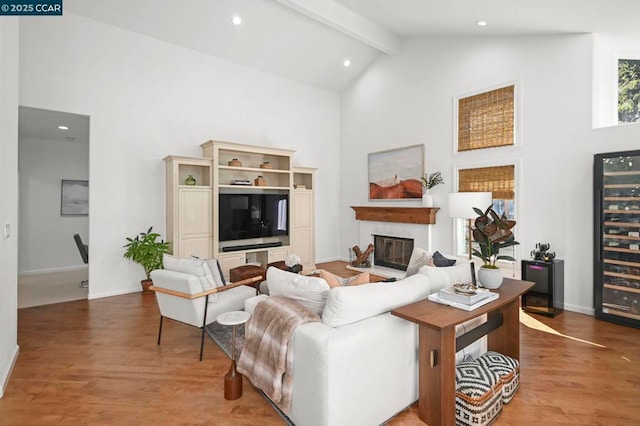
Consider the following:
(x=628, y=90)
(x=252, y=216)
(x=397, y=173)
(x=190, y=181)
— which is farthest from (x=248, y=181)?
(x=628, y=90)

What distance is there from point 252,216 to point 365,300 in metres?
4.49

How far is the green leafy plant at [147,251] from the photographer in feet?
16.2

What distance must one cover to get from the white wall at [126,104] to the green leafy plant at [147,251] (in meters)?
0.30

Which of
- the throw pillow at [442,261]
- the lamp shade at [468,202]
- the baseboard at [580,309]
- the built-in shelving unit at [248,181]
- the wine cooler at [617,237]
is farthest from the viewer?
the built-in shelving unit at [248,181]

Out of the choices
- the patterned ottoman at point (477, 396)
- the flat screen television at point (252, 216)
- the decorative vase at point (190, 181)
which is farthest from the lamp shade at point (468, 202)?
the decorative vase at point (190, 181)

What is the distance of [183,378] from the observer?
266cm

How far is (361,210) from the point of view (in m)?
7.21

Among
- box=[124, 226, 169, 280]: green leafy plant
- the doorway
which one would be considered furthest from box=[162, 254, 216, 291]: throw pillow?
the doorway

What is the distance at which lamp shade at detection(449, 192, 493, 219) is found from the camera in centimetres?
424

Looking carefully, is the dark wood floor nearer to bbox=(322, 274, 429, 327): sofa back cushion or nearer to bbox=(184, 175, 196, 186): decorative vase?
Result: bbox=(322, 274, 429, 327): sofa back cushion

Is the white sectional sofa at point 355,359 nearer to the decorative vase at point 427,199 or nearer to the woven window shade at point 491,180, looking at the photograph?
the woven window shade at point 491,180

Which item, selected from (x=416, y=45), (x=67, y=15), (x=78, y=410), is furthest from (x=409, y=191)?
(x=67, y=15)

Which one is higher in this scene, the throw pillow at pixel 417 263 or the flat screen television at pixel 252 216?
the flat screen television at pixel 252 216

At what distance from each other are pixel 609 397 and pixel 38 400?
13.5 feet
